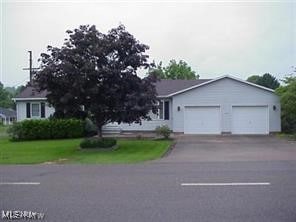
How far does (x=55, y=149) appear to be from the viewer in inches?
1016

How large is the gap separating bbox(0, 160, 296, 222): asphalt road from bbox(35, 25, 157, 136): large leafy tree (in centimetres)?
807

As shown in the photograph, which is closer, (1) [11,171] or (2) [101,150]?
(1) [11,171]

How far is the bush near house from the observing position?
33531 millimetres

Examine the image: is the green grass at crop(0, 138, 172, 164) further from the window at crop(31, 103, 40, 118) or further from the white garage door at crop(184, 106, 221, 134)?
the window at crop(31, 103, 40, 118)

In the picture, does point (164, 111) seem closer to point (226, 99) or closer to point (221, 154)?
point (226, 99)

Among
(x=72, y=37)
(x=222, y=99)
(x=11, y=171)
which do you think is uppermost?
(x=72, y=37)

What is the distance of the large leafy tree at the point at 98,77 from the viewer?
2377cm

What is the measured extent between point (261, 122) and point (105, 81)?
52.2 feet

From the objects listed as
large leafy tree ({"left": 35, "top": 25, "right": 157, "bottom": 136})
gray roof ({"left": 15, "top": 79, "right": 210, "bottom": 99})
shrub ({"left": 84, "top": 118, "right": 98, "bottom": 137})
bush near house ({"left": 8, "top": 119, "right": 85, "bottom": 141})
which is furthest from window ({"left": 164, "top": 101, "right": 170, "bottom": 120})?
large leafy tree ({"left": 35, "top": 25, "right": 157, "bottom": 136})

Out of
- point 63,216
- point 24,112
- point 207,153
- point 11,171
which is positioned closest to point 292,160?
point 207,153

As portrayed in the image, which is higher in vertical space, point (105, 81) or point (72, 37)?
point (72, 37)

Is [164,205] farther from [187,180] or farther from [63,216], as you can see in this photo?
[187,180]

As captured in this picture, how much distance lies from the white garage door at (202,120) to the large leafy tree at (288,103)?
4.44m

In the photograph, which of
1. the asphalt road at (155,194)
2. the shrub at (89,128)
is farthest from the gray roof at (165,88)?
the asphalt road at (155,194)
